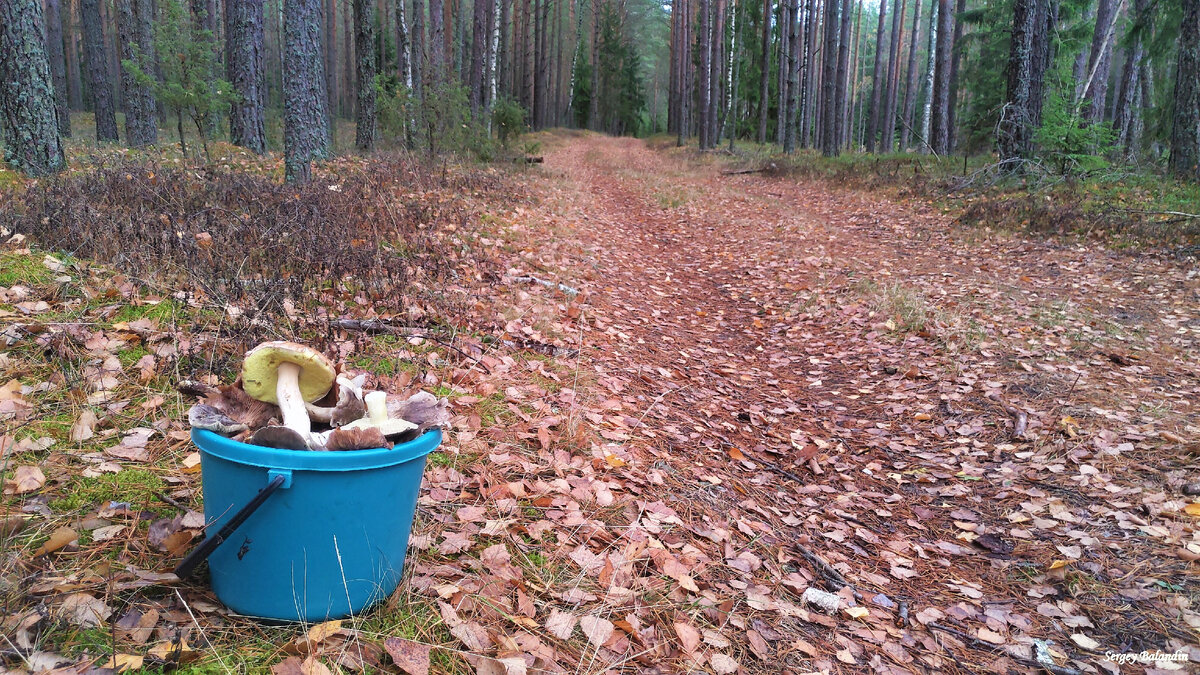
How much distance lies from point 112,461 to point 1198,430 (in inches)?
223

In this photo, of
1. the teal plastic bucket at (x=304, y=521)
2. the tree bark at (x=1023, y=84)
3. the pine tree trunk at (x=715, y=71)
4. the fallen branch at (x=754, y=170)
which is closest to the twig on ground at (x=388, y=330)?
the teal plastic bucket at (x=304, y=521)

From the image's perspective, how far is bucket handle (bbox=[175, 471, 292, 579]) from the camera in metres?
1.61

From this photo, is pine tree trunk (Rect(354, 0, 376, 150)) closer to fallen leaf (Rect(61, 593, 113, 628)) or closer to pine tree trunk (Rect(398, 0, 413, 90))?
pine tree trunk (Rect(398, 0, 413, 90))

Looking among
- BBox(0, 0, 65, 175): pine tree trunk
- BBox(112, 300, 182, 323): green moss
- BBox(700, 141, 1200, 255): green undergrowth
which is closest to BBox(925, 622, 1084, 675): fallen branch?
BBox(112, 300, 182, 323): green moss

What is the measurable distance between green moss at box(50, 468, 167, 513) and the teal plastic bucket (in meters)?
0.64

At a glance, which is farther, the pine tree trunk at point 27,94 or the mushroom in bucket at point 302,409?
the pine tree trunk at point 27,94

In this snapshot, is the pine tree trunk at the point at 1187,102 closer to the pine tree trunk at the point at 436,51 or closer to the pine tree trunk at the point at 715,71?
the pine tree trunk at the point at 436,51

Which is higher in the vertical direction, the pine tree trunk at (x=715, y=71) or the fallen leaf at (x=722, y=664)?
the pine tree trunk at (x=715, y=71)

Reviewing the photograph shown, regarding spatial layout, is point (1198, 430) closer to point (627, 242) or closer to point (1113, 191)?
point (627, 242)

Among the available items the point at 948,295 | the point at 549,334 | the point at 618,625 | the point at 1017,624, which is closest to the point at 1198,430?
the point at 1017,624

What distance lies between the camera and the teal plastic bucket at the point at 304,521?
5.48 feet

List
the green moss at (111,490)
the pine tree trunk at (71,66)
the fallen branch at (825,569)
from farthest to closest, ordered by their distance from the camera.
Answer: the pine tree trunk at (71,66), the fallen branch at (825,569), the green moss at (111,490)

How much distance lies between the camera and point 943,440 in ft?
13.2

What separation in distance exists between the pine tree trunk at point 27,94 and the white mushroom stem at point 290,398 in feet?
24.5
